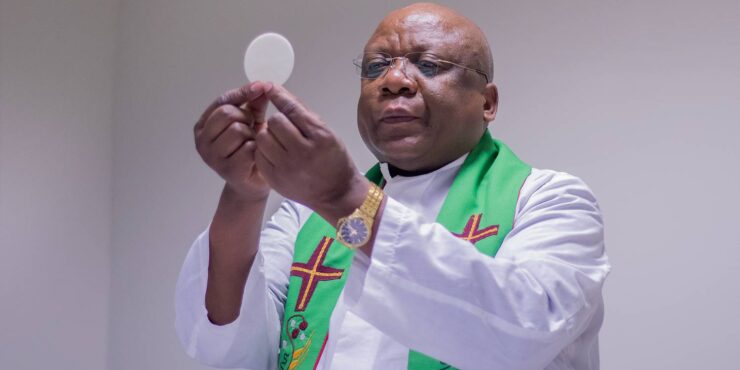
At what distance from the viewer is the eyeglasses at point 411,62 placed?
1.48 metres

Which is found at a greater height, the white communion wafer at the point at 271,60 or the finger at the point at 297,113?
the white communion wafer at the point at 271,60

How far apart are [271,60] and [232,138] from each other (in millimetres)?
133

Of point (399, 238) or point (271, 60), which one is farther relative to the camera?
point (271, 60)

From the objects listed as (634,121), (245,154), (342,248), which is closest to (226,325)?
(342,248)

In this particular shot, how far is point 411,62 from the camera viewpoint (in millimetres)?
1488

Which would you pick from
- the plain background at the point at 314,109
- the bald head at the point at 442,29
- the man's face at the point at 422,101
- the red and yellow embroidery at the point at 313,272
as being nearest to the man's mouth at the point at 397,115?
the man's face at the point at 422,101

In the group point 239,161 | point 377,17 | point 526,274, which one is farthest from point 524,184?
point 377,17

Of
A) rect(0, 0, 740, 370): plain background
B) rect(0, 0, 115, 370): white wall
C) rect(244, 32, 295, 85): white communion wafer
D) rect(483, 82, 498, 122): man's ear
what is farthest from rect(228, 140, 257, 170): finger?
rect(0, 0, 115, 370): white wall

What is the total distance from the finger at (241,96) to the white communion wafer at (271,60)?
0.07 metres

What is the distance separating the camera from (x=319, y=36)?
273cm

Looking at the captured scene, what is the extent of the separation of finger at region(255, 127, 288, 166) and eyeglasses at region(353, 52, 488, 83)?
55 cm

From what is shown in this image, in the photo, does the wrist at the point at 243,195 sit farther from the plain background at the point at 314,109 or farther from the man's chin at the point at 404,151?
the plain background at the point at 314,109

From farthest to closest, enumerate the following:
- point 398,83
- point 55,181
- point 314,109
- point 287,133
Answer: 1. point 55,181
2. point 314,109
3. point 398,83
4. point 287,133

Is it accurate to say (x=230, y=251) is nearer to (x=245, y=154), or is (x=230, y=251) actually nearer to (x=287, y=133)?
(x=245, y=154)
